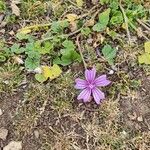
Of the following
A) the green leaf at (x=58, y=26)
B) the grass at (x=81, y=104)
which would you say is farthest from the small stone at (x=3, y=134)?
the green leaf at (x=58, y=26)

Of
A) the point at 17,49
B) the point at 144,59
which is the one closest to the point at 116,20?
the point at 144,59

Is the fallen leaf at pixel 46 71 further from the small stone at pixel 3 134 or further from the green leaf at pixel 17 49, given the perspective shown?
the small stone at pixel 3 134

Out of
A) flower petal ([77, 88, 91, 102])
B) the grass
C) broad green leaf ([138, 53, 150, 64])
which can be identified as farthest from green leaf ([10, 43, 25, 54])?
broad green leaf ([138, 53, 150, 64])

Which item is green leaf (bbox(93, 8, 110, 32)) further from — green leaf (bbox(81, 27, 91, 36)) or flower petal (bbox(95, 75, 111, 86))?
flower petal (bbox(95, 75, 111, 86))

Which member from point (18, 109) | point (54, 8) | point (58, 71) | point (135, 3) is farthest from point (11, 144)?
point (135, 3)

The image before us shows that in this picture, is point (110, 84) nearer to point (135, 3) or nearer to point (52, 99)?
point (52, 99)

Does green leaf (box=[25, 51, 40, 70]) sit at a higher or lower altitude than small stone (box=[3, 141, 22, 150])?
higher

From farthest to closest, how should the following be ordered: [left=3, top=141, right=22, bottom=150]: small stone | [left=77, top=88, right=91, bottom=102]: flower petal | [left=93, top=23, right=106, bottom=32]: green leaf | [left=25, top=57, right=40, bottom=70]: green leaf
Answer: [left=93, top=23, right=106, bottom=32]: green leaf → [left=25, top=57, right=40, bottom=70]: green leaf → [left=77, top=88, right=91, bottom=102]: flower petal → [left=3, top=141, right=22, bottom=150]: small stone
